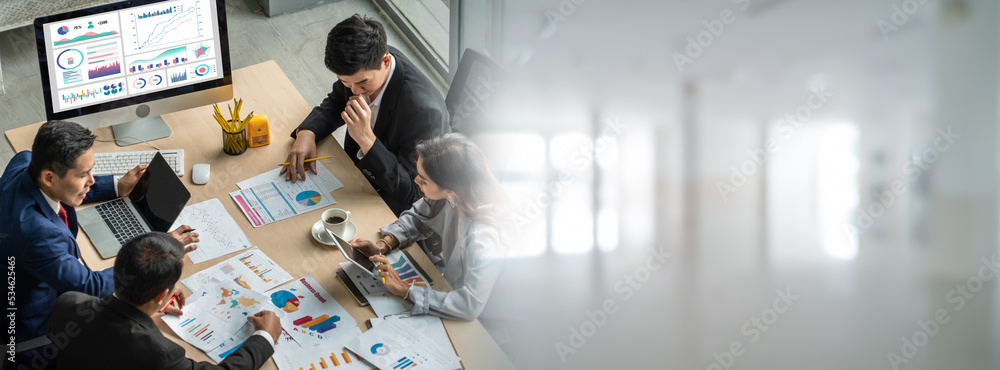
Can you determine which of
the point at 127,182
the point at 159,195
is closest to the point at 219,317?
the point at 159,195

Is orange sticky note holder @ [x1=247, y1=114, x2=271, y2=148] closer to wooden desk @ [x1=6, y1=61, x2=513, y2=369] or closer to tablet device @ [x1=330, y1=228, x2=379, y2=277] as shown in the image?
wooden desk @ [x1=6, y1=61, x2=513, y2=369]

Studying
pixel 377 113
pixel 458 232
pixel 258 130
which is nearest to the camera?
pixel 458 232

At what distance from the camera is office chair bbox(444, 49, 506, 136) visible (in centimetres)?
194

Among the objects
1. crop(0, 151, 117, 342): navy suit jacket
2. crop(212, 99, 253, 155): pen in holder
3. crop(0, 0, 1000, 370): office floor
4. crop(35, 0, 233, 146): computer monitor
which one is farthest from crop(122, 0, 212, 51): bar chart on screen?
crop(0, 0, 1000, 370): office floor

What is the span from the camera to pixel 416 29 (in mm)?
3312

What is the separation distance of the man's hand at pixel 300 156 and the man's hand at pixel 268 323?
0.51m

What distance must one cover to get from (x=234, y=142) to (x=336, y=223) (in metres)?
0.43

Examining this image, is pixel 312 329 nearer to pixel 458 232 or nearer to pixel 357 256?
pixel 357 256

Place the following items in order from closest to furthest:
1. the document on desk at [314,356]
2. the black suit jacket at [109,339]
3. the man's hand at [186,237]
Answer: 1. the black suit jacket at [109,339]
2. the document on desk at [314,356]
3. the man's hand at [186,237]

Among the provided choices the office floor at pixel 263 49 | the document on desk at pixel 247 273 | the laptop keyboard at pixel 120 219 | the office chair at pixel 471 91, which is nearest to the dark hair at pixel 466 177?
the office chair at pixel 471 91

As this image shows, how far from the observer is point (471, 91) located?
6.57 feet

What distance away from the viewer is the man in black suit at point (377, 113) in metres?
1.86

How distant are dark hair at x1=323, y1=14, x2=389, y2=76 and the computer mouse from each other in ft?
1.37

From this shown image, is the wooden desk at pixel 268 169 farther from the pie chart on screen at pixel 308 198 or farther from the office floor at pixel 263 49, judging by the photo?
the office floor at pixel 263 49
